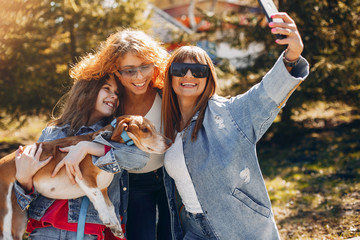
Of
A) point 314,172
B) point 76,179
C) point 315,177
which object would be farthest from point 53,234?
point 314,172

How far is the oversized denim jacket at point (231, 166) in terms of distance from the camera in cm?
247

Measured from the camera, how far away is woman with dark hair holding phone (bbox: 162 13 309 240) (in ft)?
7.52

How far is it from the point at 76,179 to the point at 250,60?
266 inches

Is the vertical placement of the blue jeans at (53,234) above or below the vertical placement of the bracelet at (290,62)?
below

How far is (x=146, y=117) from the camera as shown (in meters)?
3.34

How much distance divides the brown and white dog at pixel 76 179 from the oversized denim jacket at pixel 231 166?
23 centimetres

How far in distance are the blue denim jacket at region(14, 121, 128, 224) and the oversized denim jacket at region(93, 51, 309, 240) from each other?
1.44 feet

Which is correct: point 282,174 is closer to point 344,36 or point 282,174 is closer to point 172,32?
point 344,36

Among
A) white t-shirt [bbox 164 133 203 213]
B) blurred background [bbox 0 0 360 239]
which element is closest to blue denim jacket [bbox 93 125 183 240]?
white t-shirt [bbox 164 133 203 213]

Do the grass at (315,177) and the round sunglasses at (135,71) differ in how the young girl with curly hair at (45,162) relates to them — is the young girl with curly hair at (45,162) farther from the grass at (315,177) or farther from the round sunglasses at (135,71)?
the grass at (315,177)

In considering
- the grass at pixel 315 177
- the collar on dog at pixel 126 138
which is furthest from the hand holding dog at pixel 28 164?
the grass at pixel 315 177

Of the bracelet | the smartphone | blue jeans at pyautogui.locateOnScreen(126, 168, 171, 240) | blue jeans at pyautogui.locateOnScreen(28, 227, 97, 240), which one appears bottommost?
blue jeans at pyautogui.locateOnScreen(126, 168, 171, 240)

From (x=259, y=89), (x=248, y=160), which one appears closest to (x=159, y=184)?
(x=248, y=160)

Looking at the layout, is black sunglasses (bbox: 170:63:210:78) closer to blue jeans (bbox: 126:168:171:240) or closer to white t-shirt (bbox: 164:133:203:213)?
white t-shirt (bbox: 164:133:203:213)
